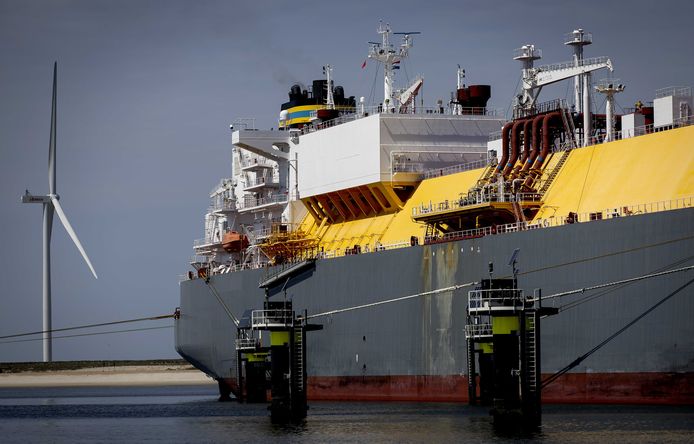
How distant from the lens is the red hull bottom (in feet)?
153

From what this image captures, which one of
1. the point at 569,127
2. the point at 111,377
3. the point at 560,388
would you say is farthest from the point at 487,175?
the point at 111,377

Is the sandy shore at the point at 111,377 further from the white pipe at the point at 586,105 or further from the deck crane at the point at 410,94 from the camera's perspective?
the white pipe at the point at 586,105

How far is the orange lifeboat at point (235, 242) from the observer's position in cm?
7556

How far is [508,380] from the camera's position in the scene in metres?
41.5

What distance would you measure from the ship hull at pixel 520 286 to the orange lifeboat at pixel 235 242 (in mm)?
2618

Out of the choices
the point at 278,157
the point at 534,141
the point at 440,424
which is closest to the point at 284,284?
the point at 278,157

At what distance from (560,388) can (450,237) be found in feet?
30.7

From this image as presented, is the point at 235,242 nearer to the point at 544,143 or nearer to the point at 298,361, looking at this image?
the point at 544,143

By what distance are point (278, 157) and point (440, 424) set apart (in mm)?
27893

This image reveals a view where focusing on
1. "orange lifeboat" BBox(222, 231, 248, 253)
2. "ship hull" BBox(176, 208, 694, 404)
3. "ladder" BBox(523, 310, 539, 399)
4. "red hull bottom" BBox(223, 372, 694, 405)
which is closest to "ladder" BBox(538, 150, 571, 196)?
"ship hull" BBox(176, 208, 694, 404)

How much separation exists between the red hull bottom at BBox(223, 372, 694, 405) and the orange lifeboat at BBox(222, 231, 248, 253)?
13.3 m

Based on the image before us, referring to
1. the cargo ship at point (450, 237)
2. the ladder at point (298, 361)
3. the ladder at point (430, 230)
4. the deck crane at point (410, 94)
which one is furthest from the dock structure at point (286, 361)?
the deck crane at point (410, 94)

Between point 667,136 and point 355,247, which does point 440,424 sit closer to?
point 667,136

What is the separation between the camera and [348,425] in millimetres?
49594
